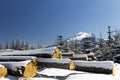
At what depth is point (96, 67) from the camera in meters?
5.79

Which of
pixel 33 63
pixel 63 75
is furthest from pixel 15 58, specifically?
pixel 63 75

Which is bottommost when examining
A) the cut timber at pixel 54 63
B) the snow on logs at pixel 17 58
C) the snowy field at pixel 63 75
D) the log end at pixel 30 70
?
the snowy field at pixel 63 75

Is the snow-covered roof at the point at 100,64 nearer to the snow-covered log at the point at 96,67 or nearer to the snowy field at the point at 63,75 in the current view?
the snow-covered log at the point at 96,67

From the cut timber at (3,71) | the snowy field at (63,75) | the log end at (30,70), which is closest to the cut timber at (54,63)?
the snowy field at (63,75)

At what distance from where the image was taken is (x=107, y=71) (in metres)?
5.67

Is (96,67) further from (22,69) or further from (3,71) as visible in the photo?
(3,71)

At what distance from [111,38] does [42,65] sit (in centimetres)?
4388

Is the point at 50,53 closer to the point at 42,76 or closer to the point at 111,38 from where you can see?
the point at 42,76

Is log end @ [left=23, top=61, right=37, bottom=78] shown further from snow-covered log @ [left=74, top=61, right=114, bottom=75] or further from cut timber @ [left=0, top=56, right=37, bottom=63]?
snow-covered log @ [left=74, top=61, right=114, bottom=75]

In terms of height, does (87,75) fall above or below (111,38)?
below

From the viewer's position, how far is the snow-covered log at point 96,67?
5.67 meters

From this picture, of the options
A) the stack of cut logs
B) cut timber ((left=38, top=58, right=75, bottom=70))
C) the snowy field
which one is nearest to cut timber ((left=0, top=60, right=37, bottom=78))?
the stack of cut logs

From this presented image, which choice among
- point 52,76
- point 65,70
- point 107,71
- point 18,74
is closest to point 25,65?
point 18,74

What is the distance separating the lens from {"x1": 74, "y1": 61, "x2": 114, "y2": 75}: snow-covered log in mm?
5668
